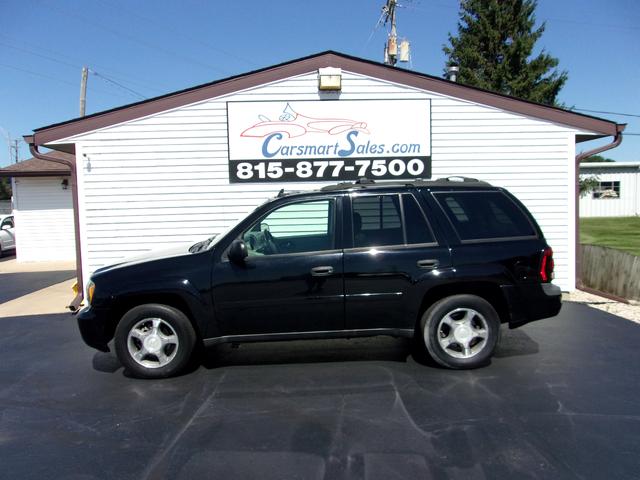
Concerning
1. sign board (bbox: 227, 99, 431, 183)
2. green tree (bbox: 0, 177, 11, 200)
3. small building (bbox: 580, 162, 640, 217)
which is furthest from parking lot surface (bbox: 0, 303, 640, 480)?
green tree (bbox: 0, 177, 11, 200)

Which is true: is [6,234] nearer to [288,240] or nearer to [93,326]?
[93,326]

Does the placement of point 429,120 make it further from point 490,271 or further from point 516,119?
point 490,271

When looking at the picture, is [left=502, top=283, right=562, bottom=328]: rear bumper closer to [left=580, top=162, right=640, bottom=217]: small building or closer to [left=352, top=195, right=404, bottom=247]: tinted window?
[left=352, top=195, right=404, bottom=247]: tinted window

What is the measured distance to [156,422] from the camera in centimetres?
403

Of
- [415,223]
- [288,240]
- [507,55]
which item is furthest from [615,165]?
[288,240]

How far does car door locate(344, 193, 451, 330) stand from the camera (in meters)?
4.88

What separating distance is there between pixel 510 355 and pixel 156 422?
3.61 meters

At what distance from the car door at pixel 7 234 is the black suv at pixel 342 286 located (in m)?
17.1

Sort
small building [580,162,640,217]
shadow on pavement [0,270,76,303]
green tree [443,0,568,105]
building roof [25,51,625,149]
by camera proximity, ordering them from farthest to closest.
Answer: small building [580,162,640,217], green tree [443,0,568,105], shadow on pavement [0,270,76,303], building roof [25,51,625,149]

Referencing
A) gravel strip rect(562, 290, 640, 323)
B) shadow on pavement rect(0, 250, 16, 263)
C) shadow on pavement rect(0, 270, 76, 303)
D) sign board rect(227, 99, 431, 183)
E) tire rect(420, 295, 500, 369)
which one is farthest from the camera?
shadow on pavement rect(0, 250, 16, 263)

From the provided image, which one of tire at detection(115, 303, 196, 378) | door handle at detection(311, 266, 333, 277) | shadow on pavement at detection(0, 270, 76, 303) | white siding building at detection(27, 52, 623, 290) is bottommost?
shadow on pavement at detection(0, 270, 76, 303)

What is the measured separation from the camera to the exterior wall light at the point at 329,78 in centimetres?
879

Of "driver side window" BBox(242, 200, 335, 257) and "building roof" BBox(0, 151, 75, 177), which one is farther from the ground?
"building roof" BBox(0, 151, 75, 177)

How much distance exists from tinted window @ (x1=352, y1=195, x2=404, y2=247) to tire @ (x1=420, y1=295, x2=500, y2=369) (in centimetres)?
78
